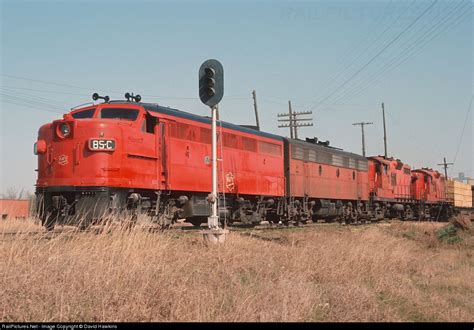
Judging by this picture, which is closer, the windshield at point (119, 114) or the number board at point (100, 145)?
the number board at point (100, 145)

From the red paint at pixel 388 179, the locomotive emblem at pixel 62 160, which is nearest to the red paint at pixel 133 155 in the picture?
the locomotive emblem at pixel 62 160

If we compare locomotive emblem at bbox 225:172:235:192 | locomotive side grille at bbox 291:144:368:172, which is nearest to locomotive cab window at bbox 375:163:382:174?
locomotive side grille at bbox 291:144:368:172

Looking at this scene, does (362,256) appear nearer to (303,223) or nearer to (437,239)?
(437,239)

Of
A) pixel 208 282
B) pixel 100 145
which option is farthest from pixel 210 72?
pixel 208 282

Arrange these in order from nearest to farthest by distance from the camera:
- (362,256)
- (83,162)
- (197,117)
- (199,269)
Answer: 1. (199,269)
2. (362,256)
3. (83,162)
4. (197,117)

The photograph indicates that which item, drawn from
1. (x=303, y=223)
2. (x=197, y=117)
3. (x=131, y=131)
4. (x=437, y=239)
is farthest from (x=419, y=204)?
(x=131, y=131)

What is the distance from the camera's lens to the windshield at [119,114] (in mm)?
13578

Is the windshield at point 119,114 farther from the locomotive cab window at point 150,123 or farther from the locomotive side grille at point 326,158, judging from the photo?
the locomotive side grille at point 326,158

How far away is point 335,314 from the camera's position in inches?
231

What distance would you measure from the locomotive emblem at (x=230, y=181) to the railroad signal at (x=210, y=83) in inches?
273

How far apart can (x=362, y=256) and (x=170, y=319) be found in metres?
5.13

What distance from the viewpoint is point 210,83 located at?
10.5 metres

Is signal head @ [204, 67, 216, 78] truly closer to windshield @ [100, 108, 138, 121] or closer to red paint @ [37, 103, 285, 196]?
red paint @ [37, 103, 285, 196]

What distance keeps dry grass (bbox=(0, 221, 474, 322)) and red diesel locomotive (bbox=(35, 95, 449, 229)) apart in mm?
2436
